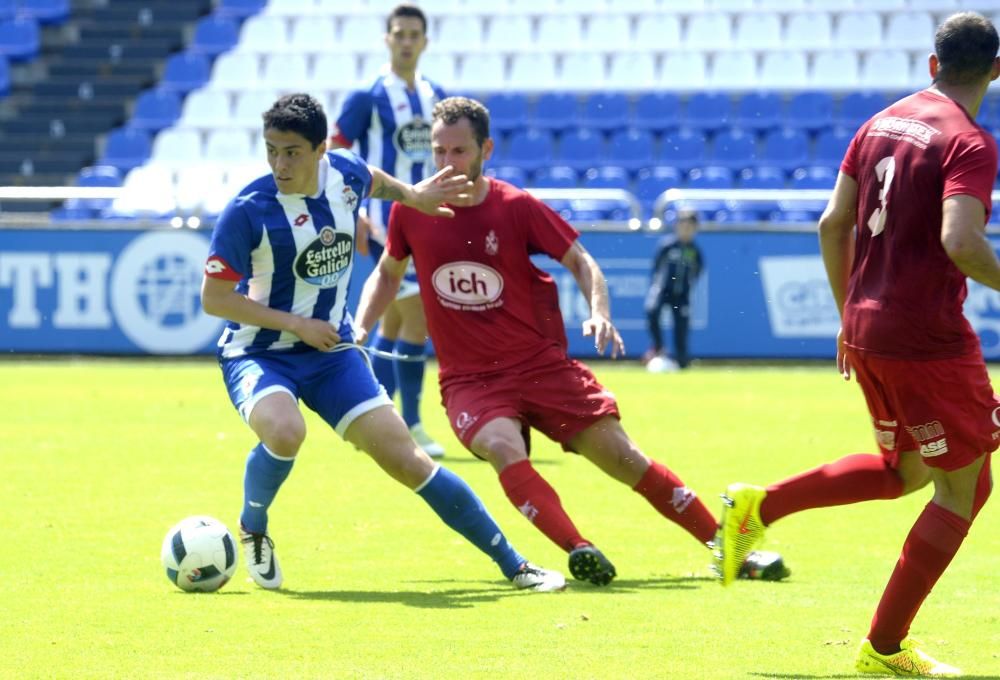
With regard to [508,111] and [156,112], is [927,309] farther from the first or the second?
[156,112]

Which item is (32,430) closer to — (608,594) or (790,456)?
(790,456)

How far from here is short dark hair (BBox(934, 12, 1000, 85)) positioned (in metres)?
5.06

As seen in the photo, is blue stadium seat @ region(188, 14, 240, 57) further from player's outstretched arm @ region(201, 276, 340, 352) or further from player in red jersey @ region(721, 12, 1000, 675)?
player in red jersey @ region(721, 12, 1000, 675)

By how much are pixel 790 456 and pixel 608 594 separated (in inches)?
179

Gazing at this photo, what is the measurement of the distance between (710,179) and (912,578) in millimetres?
16662

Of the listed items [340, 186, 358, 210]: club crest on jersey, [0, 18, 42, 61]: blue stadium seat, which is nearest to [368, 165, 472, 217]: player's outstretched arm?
[340, 186, 358, 210]: club crest on jersey

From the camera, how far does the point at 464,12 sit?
85.4ft

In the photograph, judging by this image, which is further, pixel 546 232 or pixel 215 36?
pixel 215 36

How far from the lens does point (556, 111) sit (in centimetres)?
2400

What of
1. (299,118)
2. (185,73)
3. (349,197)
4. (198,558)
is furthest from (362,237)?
(185,73)

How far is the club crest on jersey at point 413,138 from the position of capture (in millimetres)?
10953

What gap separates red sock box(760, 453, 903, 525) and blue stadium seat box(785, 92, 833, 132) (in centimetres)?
1795

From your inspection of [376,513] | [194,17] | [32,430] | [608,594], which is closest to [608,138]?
[194,17]

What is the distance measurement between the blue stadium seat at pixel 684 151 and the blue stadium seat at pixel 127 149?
7961mm
